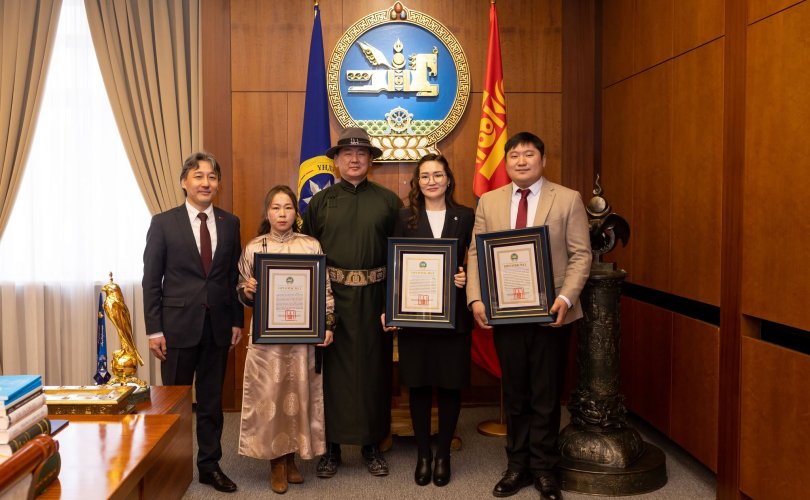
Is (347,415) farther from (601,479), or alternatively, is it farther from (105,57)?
(105,57)

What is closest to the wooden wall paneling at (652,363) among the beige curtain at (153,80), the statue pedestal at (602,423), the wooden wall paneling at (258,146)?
the statue pedestal at (602,423)

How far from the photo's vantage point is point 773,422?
2.49 meters

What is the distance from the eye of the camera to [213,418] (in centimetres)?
295

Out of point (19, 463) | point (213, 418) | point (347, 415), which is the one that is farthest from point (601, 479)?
point (19, 463)

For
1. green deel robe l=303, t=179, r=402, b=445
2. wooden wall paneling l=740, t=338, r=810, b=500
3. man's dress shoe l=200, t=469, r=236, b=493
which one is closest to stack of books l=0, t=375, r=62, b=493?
man's dress shoe l=200, t=469, r=236, b=493

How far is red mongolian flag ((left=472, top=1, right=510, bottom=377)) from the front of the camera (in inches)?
151

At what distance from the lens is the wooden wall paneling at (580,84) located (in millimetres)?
4270

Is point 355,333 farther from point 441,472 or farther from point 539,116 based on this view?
point 539,116

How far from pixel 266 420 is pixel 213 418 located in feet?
0.88

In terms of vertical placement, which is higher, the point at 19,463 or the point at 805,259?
the point at 805,259

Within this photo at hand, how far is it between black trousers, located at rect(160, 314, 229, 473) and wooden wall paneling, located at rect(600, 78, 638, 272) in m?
2.45

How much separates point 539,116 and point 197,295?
8.46ft

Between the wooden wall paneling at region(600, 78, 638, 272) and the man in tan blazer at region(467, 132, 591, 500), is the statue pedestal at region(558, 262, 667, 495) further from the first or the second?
the wooden wall paneling at region(600, 78, 638, 272)

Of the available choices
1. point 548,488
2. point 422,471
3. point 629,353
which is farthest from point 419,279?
point 629,353
